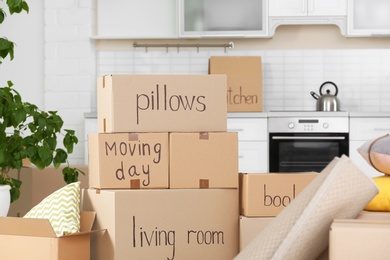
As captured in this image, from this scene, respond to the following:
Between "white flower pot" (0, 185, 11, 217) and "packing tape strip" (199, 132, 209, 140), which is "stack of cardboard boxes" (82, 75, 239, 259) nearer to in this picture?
"packing tape strip" (199, 132, 209, 140)

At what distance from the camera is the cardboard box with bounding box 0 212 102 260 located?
2.51 meters

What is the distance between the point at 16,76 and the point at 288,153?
2141mm

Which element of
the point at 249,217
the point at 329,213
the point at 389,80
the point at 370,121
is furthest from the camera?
the point at 389,80

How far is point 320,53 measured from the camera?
6.01 meters

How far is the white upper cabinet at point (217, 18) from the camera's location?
5863 millimetres

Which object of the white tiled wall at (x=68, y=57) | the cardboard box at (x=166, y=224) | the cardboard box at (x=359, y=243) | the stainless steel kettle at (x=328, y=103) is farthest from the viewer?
the white tiled wall at (x=68, y=57)

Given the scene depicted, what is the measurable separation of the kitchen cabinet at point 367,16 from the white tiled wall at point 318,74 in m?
0.23

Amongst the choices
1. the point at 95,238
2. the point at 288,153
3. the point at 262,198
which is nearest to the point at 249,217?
the point at 262,198

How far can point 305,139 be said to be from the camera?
5531 millimetres

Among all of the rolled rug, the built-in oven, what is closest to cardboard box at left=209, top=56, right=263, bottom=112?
the built-in oven

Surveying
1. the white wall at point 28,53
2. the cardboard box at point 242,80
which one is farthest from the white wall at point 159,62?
the cardboard box at point 242,80

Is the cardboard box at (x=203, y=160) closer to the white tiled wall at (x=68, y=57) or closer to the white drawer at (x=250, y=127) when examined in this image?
the white drawer at (x=250, y=127)

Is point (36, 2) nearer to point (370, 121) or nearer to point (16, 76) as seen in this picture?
point (16, 76)

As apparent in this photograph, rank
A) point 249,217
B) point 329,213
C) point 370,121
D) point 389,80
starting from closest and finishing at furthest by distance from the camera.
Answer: point 329,213 → point 249,217 → point 370,121 → point 389,80
